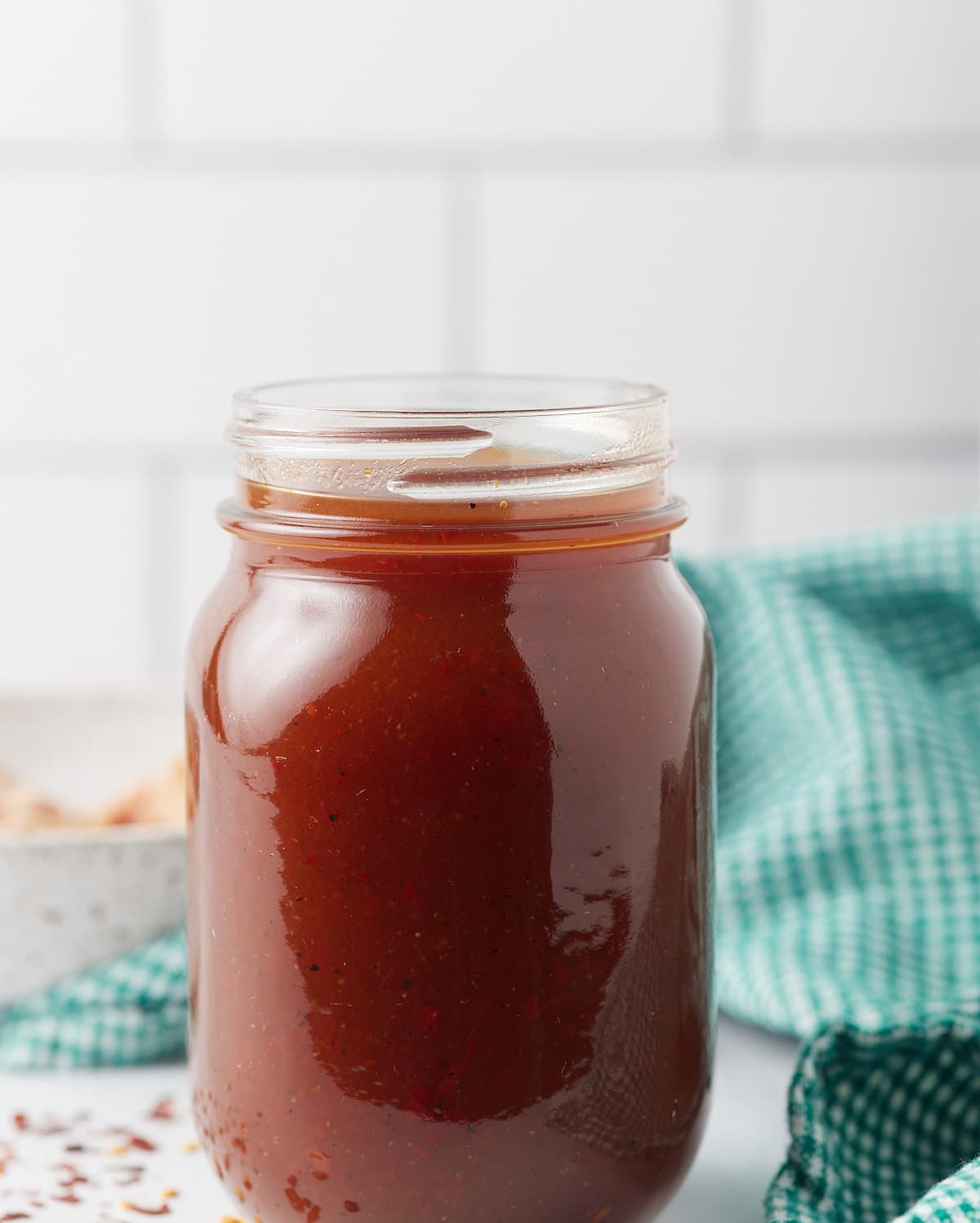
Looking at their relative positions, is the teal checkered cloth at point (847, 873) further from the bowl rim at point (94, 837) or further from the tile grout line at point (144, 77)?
the tile grout line at point (144, 77)

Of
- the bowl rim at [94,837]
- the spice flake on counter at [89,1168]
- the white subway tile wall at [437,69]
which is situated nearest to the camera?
the spice flake on counter at [89,1168]

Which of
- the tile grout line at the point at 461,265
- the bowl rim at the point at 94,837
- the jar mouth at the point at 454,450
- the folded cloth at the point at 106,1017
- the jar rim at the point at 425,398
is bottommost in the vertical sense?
the folded cloth at the point at 106,1017

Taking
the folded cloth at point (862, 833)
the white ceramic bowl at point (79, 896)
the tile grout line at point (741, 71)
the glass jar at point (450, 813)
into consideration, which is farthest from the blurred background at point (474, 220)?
the glass jar at point (450, 813)

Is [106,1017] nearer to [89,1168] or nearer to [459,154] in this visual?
[89,1168]

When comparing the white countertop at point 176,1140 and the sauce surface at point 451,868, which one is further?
the white countertop at point 176,1140

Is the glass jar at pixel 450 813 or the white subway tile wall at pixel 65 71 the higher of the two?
the white subway tile wall at pixel 65 71

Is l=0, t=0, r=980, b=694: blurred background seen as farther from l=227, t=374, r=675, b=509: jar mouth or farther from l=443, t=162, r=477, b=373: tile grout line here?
l=227, t=374, r=675, b=509: jar mouth

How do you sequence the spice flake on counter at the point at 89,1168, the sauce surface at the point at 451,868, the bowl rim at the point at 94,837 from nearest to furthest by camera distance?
1. the sauce surface at the point at 451,868
2. the spice flake on counter at the point at 89,1168
3. the bowl rim at the point at 94,837

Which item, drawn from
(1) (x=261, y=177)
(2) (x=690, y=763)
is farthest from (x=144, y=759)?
(1) (x=261, y=177)
